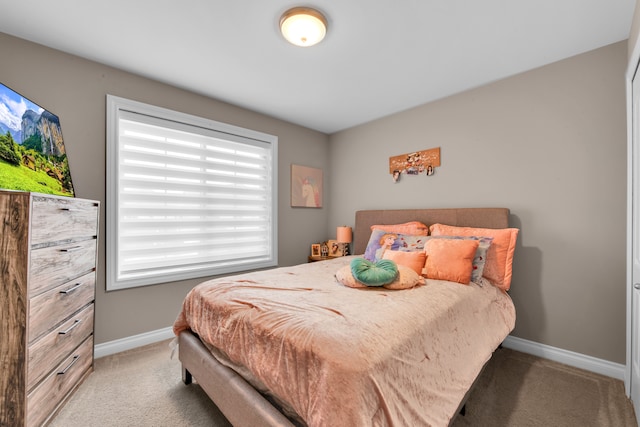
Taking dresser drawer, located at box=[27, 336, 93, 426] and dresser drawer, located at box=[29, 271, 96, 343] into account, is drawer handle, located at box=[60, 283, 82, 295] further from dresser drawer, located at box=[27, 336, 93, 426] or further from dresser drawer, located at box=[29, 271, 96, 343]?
dresser drawer, located at box=[27, 336, 93, 426]

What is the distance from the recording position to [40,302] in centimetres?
142

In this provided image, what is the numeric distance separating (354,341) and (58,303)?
1757 millimetres

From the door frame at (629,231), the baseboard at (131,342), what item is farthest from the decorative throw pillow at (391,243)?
the baseboard at (131,342)

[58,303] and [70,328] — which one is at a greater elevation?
[58,303]

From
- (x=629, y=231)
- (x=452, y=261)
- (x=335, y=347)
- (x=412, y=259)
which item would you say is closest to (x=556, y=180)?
(x=629, y=231)

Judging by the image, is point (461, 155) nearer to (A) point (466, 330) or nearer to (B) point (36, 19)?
(A) point (466, 330)

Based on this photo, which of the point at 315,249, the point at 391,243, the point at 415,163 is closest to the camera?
the point at 391,243

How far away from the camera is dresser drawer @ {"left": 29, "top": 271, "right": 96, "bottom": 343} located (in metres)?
1.38

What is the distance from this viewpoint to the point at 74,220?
1718 millimetres

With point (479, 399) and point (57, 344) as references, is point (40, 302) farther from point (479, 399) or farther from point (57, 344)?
point (479, 399)

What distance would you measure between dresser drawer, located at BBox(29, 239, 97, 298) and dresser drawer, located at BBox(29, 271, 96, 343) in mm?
39

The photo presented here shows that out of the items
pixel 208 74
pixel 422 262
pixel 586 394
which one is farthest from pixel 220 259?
pixel 586 394

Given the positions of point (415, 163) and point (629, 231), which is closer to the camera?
point (629, 231)

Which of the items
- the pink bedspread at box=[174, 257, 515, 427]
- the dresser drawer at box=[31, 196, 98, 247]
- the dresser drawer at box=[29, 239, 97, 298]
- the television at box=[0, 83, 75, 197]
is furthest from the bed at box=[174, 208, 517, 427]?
the television at box=[0, 83, 75, 197]
